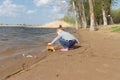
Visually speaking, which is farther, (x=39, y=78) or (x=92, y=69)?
(x=92, y=69)

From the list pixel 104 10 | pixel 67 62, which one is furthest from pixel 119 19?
pixel 67 62

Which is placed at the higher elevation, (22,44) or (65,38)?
(65,38)

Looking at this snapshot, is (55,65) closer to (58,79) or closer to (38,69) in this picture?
(38,69)

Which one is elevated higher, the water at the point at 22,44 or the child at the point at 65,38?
the child at the point at 65,38

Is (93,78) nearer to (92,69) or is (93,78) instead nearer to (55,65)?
(92,69)

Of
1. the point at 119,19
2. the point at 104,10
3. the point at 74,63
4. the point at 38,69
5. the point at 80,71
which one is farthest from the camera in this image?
the point at 119,19

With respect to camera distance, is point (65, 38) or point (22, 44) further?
point (22, 44)

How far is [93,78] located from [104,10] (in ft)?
152

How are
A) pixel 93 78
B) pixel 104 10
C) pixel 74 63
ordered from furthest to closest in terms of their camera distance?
pixel 104 10 → pixel 74 63 → pixel 93 78

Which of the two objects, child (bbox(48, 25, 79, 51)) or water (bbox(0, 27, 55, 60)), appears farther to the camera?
water (bbox(0, 27, 55, 60))

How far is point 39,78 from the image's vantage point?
27.8 feet

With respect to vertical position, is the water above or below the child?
below

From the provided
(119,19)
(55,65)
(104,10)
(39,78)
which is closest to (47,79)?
(39,78)

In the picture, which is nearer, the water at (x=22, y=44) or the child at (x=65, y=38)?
the child at (x=65, y=38)
